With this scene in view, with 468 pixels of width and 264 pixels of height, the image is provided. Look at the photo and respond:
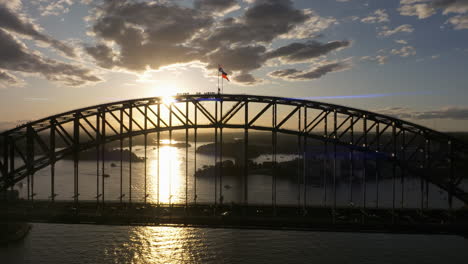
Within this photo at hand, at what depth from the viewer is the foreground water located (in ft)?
123

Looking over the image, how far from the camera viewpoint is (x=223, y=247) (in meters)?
41.1

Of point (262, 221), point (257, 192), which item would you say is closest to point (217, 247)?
point (262, 221)

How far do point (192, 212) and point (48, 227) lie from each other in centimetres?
3118

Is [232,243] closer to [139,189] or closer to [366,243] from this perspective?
[366,243]

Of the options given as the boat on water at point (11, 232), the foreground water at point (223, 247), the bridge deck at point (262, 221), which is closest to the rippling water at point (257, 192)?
the foreground water at point (223, 247)

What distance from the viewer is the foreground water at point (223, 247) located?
37.4 metres

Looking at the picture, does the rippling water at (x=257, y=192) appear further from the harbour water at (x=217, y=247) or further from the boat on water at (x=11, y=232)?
the boat on water at (x=11, y=232)

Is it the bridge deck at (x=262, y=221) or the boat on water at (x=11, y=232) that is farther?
the boat on water at (x=11, y=232)

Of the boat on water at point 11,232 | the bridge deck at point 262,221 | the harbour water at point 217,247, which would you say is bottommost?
the harbour water at point 217,247

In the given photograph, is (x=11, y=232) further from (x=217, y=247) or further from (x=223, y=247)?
(x=223, y=247)

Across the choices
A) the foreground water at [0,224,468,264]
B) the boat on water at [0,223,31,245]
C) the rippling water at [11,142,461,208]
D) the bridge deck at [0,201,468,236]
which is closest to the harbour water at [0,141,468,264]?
the foreground water at [0,224,468,264]

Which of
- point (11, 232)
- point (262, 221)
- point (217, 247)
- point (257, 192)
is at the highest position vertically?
point (262, 221)

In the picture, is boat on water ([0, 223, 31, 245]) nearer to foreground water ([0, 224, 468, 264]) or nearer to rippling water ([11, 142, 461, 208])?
foreground water ([0, 224, 468, 264])

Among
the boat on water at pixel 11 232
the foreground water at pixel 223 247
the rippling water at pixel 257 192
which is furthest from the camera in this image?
the rippling water at pixel 257 192
